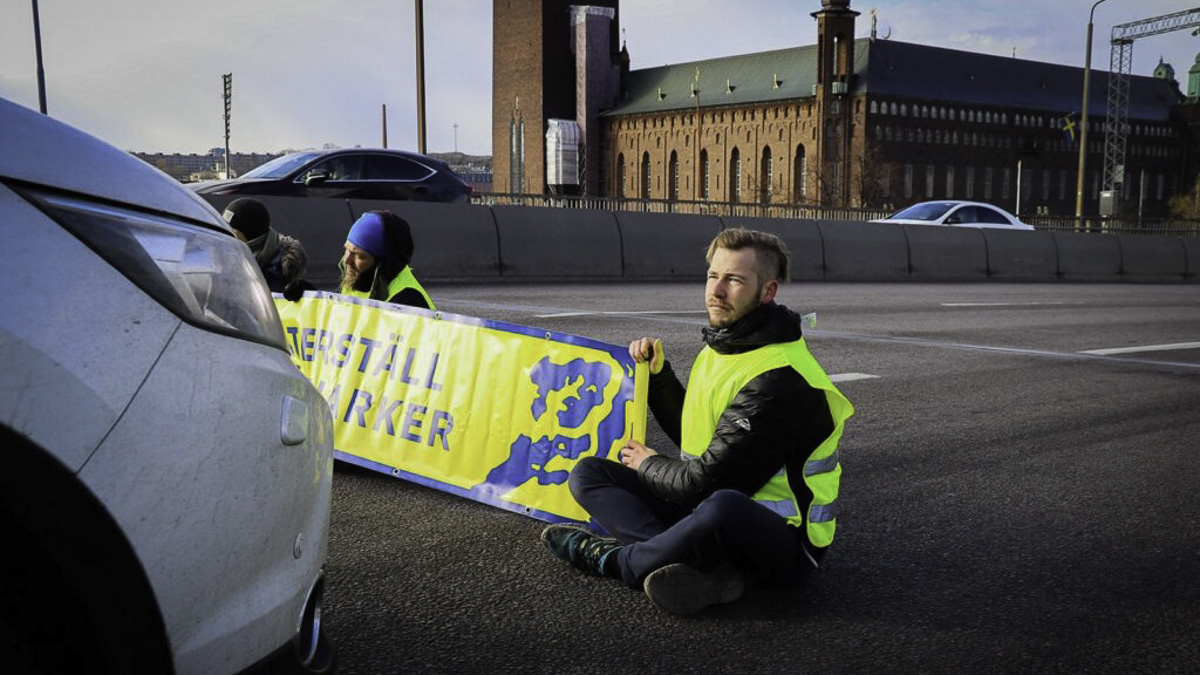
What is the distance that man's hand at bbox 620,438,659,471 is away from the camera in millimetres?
3992

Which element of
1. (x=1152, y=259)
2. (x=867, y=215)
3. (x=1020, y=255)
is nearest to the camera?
(x=1020, y=255)

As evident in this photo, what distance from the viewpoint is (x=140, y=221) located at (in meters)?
1.88

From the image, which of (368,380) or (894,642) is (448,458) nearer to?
(368,380)

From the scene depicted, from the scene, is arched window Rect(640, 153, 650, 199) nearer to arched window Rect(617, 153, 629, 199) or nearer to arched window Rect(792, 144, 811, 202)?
arched window Rect(617, 153, 629, 199)

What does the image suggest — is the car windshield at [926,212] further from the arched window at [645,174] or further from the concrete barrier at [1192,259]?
the arched window at [645,174]

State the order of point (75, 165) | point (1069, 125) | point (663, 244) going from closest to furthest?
point (75, 165)
point (663, 244)
point (1069, 125)

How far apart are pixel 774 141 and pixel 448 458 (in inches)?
4067

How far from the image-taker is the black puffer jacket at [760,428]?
359 cm

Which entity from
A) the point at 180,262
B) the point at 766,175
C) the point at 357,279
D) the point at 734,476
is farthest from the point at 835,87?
the point at 180,262

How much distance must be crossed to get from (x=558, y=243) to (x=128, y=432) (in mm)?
17165

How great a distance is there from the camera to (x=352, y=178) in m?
18.6

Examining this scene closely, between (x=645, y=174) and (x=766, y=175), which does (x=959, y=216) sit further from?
(x=645, y=174)

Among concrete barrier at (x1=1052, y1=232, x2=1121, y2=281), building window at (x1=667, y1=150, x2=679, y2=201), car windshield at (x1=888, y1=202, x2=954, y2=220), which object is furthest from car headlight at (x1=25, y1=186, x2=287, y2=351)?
building window at (x1=667, y1=150, x2=679, y2=201)

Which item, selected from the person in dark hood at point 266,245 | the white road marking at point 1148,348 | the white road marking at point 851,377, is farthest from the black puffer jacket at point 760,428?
the white road marking at point 1148,348
